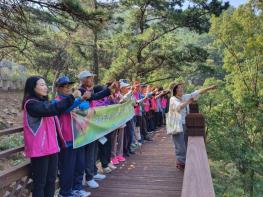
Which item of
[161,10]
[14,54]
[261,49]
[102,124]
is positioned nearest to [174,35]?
[161,10]

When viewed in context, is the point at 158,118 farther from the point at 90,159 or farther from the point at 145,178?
the point at 90,159

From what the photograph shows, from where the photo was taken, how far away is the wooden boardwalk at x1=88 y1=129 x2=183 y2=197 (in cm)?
522

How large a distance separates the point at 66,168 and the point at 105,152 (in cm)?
159

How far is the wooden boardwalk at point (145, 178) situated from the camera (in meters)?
5.22

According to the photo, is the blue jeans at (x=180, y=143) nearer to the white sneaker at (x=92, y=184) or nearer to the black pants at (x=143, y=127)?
the white sneaker at (x=92, y=184)

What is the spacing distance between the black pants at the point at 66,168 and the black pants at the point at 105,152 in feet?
4.69

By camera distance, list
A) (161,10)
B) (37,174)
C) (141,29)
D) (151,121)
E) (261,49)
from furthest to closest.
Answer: (141,29)
(161,10)
(261,49)
(151,121)
(37,174)

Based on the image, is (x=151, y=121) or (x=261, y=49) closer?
(x=151, y=121)

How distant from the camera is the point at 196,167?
258 cm

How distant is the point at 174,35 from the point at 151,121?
6.80 m

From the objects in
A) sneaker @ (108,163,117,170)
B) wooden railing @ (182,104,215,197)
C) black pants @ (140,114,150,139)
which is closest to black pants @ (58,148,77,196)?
wooden railing @ (182,104,215,197)

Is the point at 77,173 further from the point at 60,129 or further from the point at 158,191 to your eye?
the point at 158,191

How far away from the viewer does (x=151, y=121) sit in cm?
1209

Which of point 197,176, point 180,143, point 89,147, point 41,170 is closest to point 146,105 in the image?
point 180,143
